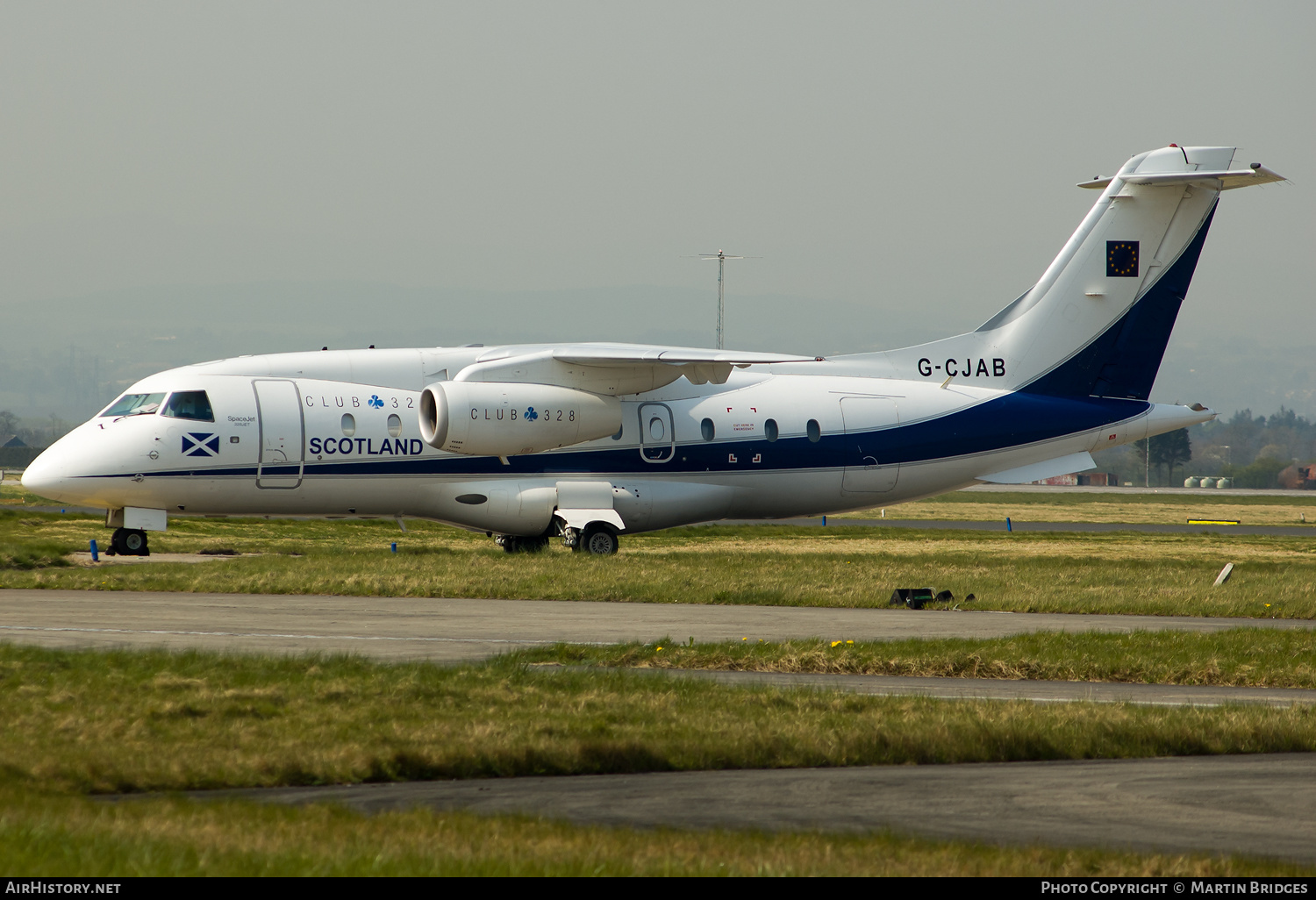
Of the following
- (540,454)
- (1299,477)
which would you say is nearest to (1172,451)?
(1299,477)

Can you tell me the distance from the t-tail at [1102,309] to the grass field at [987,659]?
57.8ft

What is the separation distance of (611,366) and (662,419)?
1864 millimetres

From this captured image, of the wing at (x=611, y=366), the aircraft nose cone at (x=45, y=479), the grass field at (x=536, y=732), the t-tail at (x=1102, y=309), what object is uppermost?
the t-tail at (x=1102, y=309)

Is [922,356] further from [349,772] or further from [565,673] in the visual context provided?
[349,772]

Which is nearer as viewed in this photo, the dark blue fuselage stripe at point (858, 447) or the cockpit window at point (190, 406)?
the cockpit window at point (190, 406)

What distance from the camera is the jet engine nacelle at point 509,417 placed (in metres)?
26.2

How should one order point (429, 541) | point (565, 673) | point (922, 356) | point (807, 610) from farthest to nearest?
point (429, 541) → point (922, 356) → point (807, 610) → point (565, 673)

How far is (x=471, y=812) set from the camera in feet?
25.9

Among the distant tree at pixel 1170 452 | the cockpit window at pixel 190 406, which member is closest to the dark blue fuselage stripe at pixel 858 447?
the cockpit window at pixel 190 406

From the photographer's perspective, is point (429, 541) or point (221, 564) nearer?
point (221, 564)

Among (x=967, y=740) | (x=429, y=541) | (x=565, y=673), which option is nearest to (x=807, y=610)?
(x=565, y=673)

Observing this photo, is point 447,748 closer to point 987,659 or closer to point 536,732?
point 536,732

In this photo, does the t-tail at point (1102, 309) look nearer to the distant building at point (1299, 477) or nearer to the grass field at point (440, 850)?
the grass field at point (440, 850)

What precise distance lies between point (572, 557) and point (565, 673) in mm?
13900
